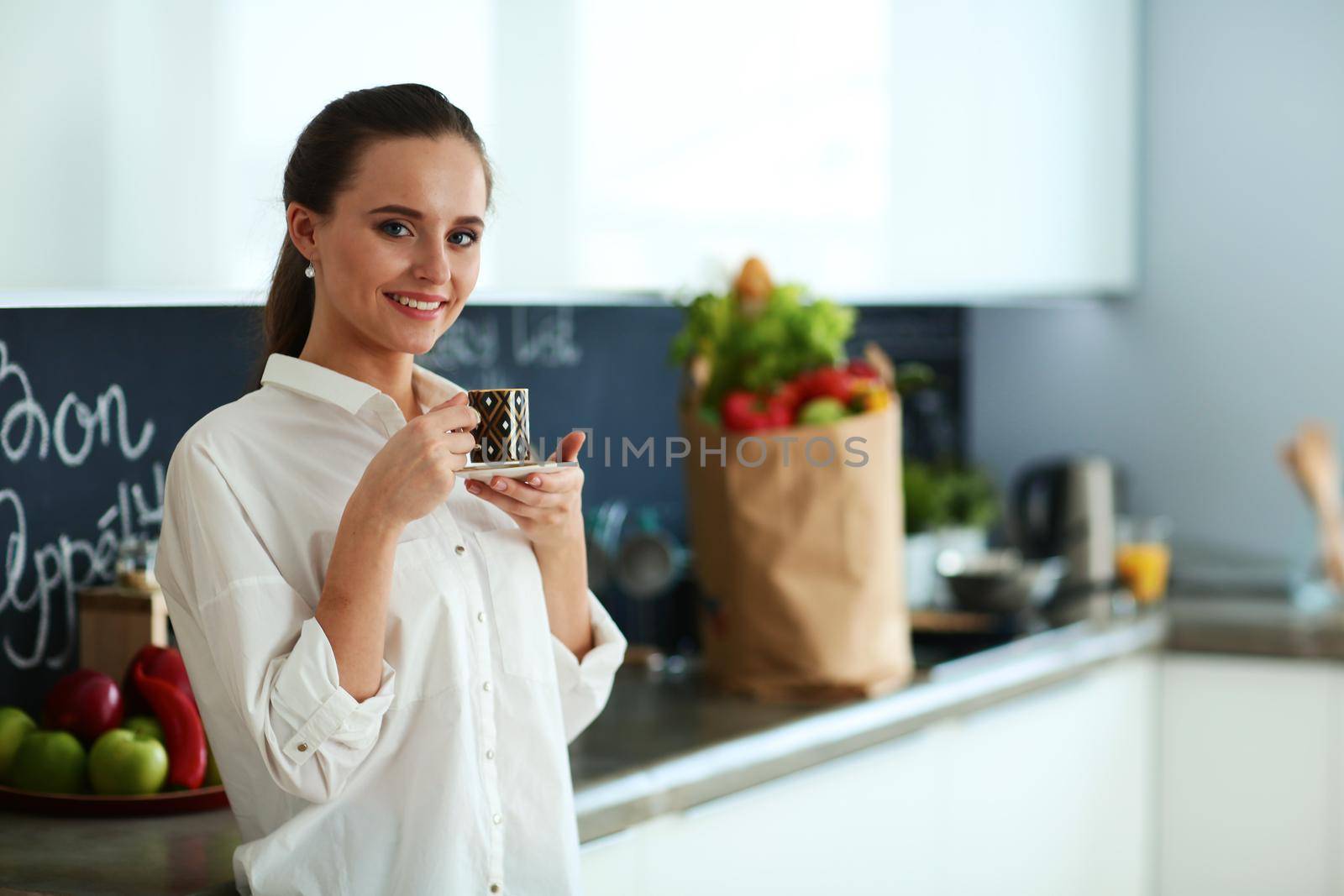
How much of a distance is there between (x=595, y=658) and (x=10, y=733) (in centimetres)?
56

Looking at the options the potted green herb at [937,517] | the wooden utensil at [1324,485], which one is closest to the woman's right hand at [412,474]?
the potted green herb at [937,517]

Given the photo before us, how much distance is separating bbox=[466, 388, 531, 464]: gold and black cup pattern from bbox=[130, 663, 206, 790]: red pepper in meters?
0.48

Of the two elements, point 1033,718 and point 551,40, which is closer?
point 551,40

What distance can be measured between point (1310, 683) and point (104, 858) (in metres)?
1.93

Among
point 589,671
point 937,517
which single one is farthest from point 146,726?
point 937,517

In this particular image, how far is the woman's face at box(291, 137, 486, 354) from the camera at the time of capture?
111 centimetres

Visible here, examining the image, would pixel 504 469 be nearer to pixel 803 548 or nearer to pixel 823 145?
pixel 803 548

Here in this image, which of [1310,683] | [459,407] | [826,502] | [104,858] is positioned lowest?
[1310,683]

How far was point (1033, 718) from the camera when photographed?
2.28 meters

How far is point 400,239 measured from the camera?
1.12 metres

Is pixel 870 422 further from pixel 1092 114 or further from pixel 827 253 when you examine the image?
pixel 1092 114

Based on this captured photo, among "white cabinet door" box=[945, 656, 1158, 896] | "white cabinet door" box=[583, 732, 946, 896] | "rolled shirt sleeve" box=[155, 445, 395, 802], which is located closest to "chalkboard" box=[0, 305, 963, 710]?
"rolled shirt sleeve" box=[155, 445, 395, 802]

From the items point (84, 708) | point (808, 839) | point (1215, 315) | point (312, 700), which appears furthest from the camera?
point (1215, 315)

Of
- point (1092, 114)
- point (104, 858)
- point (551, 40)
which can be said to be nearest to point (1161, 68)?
point (1092, 114)
